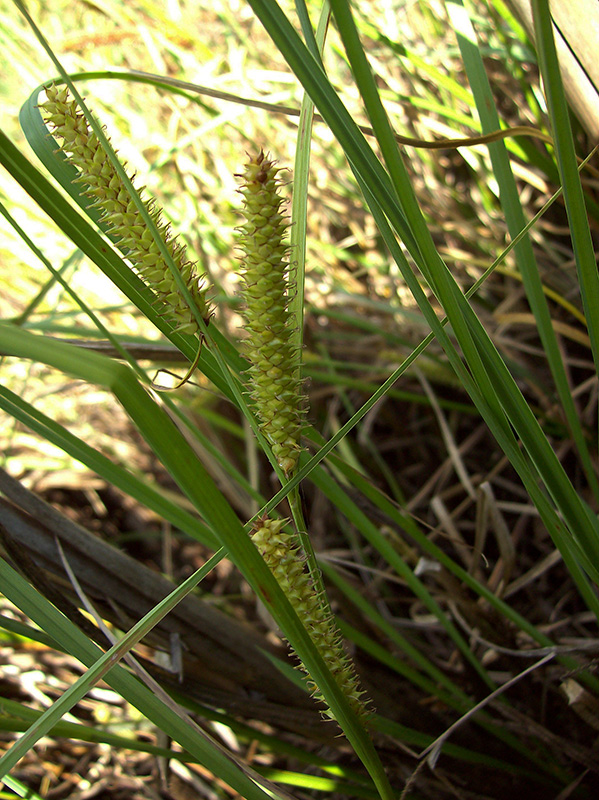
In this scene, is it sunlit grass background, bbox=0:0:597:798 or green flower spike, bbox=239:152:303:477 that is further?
sunlit grass background, bbox=0:0:597:798

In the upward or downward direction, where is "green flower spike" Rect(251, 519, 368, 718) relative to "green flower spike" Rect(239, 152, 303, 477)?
downward

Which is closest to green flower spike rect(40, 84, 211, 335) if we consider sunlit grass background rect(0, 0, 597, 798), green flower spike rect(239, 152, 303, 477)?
green flower spike rect(239, 152, 303, 477)

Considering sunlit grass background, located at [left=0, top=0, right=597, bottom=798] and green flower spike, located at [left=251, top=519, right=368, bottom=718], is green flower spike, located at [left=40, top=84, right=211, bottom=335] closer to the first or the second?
green flower spike, located at [left=251, top=519, right=368, bottom=718]

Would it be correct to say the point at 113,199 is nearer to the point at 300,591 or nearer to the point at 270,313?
the point at 270,313

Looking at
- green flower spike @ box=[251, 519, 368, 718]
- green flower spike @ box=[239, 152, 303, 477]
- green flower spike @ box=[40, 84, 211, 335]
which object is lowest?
green flower spike @ box=[251, 519, 368, 718]

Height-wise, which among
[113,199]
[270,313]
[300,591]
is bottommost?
[300,591]

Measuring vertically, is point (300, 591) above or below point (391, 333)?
below

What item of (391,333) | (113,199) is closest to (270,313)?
(113,199)
